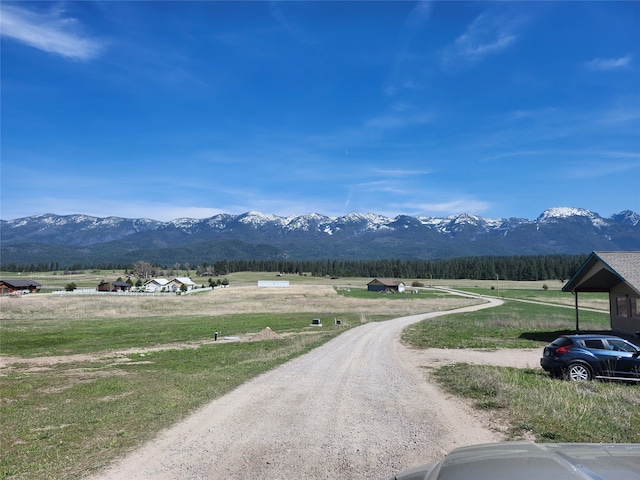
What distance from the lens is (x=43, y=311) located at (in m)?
68.5

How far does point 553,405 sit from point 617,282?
88.9 ft

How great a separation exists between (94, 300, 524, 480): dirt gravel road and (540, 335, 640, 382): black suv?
5590 mm

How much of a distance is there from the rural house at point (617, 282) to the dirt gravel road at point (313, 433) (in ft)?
63.6

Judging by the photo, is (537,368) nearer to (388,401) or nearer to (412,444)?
(388,401)

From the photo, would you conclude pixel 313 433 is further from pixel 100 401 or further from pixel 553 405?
pixel 100 401

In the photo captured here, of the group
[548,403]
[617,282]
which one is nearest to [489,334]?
[617,282]

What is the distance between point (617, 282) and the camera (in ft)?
110

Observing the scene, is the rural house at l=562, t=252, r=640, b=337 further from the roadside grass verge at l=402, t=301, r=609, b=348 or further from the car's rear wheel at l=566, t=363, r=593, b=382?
the car's rear wheel at l=566, t=363, r=593, b=382

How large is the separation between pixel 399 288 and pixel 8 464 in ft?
486

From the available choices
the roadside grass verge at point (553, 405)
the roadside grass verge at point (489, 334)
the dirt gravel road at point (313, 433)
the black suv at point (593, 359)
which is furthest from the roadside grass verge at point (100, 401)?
the black suv at point (593, 359)

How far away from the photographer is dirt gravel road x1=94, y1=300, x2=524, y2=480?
849cm

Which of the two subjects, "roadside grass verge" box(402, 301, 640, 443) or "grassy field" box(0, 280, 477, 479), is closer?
"grassy field" box(0, 280, 477, 479)

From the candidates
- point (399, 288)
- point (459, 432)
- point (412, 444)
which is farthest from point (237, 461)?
point (399, 288)

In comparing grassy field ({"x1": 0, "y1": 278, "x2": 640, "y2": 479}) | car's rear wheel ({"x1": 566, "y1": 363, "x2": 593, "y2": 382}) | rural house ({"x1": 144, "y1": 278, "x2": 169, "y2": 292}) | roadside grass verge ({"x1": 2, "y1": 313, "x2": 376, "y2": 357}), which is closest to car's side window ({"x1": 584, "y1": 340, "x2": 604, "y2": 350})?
car's rear wheel ({"x1": 566, "y1": 363, "x2": 593, "y2": 382})
